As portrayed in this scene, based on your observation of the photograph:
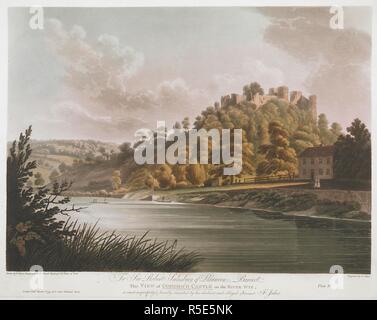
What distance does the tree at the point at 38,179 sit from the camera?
267 inches

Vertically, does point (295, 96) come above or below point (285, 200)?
above

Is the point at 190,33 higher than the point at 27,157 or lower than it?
higher

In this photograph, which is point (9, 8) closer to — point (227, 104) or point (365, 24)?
point (227, 104)

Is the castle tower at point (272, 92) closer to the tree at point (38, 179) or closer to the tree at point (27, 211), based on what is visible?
the tree at point (27, 211)

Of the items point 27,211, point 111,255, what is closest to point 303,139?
point 111,255

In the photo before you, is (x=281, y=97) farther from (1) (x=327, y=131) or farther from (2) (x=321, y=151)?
(2) (x=321, y=151)

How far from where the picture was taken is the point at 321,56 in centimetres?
677

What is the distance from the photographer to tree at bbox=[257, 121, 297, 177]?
677 cm

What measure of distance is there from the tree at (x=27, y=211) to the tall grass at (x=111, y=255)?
5.0 inches

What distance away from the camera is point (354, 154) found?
670 centimetres

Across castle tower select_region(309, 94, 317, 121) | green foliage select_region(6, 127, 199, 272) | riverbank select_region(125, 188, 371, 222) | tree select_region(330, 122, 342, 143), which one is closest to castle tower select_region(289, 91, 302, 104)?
castle tower select_region(309, 94, 317, 121)

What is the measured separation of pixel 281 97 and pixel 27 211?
3.55 meters
